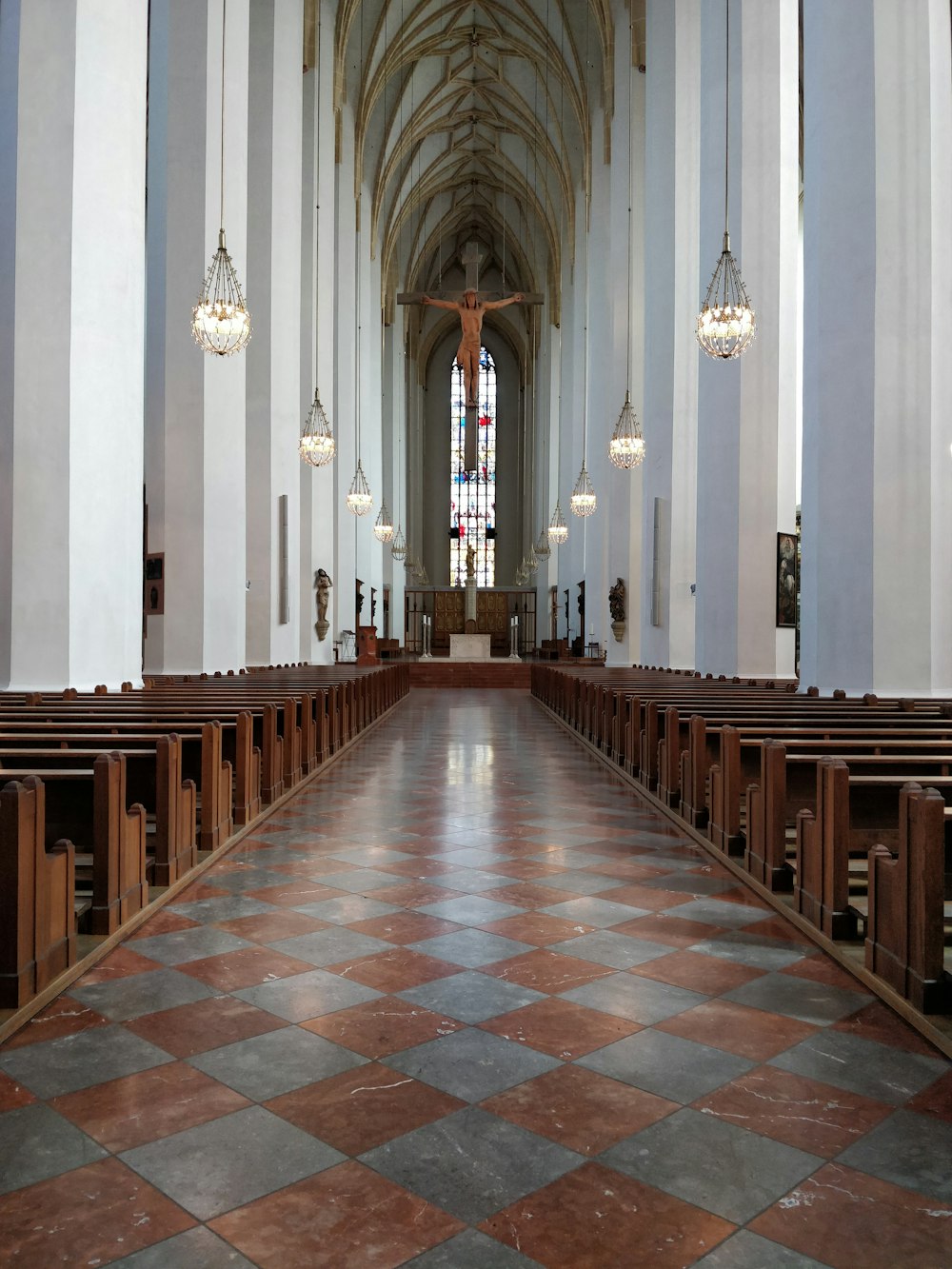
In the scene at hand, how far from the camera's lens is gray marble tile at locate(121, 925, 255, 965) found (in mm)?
3342

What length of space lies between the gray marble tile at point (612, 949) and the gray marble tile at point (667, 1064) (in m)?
0.61

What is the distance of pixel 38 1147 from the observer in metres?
2.08

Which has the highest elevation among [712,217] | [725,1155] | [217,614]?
[712,217]

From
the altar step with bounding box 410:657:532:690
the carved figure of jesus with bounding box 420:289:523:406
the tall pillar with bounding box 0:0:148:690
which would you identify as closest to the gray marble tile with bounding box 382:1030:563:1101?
the tall pillar with bounding box 0:0:148:690

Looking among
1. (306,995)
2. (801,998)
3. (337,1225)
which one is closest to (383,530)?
(306,995)

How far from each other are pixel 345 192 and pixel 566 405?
27.5 feet

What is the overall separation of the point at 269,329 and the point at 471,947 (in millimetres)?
12624

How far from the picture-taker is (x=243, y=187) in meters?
12.4

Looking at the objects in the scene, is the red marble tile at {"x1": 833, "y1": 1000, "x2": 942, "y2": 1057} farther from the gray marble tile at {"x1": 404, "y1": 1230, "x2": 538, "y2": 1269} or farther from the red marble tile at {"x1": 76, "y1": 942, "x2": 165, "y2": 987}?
the red marble tile at {"x1": 76, "y1": 942, "x2": 165, "y2": 987}

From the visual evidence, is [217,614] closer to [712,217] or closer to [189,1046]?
[712,217]

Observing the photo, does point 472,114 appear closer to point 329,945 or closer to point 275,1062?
point 329,945

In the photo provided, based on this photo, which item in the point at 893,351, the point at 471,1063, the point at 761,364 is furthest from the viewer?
the point at 761,364

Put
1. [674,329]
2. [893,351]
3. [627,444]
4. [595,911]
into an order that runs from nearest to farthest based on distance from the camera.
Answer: [595,911] → [893,351] → [627,444] → [674,329]

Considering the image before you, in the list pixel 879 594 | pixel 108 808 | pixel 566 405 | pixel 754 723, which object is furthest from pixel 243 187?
pixel 566 405
